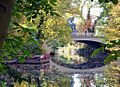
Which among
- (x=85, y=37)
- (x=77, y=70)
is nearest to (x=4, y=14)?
(x=77, y=70)

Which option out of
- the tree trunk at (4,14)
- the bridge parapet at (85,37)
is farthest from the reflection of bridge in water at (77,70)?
the tree trunk at (4,14)

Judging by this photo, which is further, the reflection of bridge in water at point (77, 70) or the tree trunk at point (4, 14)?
the reflection of bridge in water at point (77, 70)

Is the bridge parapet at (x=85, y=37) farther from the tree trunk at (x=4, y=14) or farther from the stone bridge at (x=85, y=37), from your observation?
the tree trunk at (x=4, y=14)

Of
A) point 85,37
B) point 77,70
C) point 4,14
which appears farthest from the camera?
point 85,37

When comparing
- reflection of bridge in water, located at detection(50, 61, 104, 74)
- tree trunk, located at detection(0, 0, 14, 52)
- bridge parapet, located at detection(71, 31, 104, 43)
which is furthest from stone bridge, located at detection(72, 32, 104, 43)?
tree trunk, located at detection(0, 0, 14, 52)

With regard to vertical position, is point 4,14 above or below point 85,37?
above

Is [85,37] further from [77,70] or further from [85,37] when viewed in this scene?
[77,70]

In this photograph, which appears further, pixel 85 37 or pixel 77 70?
pixel 85 37

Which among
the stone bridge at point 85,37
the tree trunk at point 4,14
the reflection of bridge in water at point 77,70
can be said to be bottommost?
the reflection of bridge in water at point 77,70

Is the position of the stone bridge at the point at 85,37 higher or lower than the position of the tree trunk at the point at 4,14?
lower

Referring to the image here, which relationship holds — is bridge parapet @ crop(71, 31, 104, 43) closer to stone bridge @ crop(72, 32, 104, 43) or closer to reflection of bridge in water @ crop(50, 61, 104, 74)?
stone bridge @ crop(72, 32, 104, 43)

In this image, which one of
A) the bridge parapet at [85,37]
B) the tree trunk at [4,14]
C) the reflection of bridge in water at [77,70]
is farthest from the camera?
the bridge parapet at [85,37]

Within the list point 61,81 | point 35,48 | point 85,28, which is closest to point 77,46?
point 85,28

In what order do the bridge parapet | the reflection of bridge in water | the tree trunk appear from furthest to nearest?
the bridge parapet < the reflection of bridge in water < the tree trunk
